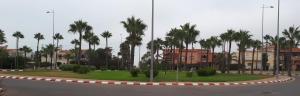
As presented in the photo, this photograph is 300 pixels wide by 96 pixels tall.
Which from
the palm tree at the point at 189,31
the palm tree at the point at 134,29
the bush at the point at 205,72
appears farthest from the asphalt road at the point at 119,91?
the palm tree at the point at 189,31

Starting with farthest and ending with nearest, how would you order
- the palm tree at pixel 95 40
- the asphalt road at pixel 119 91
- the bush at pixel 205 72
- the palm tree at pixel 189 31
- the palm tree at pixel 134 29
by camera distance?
the palm tree at pixel 95 40 → the palm tree at pixel 189 31 → the palm tree at pixel 134 29 → the bush at pixel 205 72 → the asphalt road at pixel 119 91

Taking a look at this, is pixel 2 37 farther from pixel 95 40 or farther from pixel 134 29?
pixel 134 29

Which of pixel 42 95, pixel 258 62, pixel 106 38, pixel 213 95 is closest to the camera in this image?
pixel 42 95

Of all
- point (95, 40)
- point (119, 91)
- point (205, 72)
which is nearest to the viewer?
point (119, 91)

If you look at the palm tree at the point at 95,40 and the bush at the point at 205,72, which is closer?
the bush at the point at 205,72

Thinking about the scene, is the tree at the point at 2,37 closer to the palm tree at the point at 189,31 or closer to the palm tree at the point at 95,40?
the palm tree at the point at 95,40

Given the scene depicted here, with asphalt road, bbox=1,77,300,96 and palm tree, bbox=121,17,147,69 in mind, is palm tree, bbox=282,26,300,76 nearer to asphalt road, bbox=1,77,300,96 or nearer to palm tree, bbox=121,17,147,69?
palm tree, bbox=121,17,147,69

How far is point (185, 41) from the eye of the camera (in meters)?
82.9

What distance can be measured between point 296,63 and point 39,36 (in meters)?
59.6

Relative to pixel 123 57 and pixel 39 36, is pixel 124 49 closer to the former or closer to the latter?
pixel 123 57

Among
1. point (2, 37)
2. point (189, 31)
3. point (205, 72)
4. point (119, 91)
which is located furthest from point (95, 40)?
point (119, 91)

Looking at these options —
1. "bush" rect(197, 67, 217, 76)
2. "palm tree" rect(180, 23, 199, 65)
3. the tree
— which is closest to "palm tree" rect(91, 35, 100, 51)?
the tree

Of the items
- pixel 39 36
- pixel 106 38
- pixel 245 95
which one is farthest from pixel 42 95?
pixel 39 36

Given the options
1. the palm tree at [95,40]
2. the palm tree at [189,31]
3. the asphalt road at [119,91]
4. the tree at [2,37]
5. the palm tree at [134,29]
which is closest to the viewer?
the asphalt road at [119,91]
